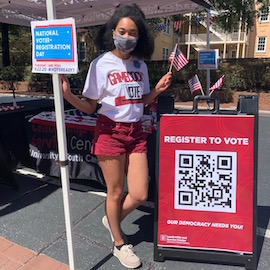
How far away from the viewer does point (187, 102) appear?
1430cm

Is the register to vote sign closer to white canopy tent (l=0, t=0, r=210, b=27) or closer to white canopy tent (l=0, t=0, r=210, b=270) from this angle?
white canopy tent (l=0, t=0, r=210, b=270)

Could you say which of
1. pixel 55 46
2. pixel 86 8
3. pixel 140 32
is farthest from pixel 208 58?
pixel 55 46

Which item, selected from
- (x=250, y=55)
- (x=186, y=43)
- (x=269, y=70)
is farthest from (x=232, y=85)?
(x=250, y=55)

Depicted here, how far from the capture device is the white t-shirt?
2096mm

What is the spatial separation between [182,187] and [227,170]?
383mm

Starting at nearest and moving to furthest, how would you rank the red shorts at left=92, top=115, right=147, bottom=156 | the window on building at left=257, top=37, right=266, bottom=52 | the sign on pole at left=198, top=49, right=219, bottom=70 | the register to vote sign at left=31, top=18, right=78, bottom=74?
1. the register to vote sign at left=31, top=18, right=78, bottom=74
2. the red shorts at left=92, top=115, right=147, bottom=156
3. the sign on pole at left=198, top=49, right=219, bottom=70
4. the window on building at left=257, top=37, right=266, bottom=52

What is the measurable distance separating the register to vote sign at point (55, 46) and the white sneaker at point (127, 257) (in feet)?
4.87

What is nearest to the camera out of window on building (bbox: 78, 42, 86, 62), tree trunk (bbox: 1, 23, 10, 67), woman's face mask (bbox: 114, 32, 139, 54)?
woman's face mask (bbox: 114, 32, 139, 54)

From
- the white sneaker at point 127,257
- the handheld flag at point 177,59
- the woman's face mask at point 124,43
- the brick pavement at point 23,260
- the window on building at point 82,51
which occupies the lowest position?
the brick pavement at point 23,260

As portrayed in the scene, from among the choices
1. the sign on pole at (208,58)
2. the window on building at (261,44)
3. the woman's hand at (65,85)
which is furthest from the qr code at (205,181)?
the window on building at (261,44)

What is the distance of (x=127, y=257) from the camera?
2344mm

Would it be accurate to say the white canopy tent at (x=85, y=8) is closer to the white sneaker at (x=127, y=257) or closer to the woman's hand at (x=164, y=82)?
the woman's hand at (x=164, y=82)

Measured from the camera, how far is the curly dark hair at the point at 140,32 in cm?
211

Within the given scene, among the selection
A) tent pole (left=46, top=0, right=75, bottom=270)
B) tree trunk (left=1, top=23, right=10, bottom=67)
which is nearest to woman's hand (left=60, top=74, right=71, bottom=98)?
tent pole (left=46, top=0, right=75, bottom=270)
